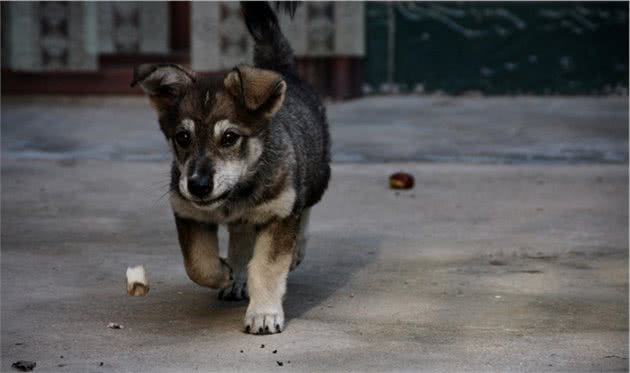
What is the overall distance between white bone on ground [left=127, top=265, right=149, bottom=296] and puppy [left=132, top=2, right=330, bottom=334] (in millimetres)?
385

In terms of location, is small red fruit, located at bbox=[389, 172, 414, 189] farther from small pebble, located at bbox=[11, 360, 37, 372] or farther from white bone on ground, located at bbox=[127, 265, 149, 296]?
small pebble, located at bbox=[11, 360, 37, 372]

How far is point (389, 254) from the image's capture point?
725 cm

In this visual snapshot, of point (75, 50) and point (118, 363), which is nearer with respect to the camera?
point (118, 363)

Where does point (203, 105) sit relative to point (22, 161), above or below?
above

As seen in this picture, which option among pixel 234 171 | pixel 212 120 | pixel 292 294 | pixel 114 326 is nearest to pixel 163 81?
pixel 212 120

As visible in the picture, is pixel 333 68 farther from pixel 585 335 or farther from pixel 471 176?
pixel 585 335

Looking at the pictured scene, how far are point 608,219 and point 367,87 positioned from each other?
7110mm

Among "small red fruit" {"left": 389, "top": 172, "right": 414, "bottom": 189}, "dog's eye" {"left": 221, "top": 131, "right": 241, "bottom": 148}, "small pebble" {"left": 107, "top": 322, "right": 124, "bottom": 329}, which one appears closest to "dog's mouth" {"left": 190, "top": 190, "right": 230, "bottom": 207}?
"dog's eye" {"left": 221, "top": 131, "right": 241, "bottom": 148}

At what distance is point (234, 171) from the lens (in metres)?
5.36

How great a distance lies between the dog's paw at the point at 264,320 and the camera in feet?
17.8

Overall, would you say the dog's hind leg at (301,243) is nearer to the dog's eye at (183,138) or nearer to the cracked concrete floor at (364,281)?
the cracked concrete floor at (364,281)

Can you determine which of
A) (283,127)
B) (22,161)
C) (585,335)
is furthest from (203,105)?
(22,161)

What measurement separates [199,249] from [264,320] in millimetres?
428

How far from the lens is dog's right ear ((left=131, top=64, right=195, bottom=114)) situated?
5535mm
